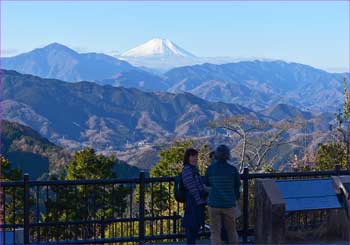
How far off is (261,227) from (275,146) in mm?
31006

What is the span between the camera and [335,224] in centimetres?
1051

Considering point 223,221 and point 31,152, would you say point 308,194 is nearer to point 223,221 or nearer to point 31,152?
point 223,221

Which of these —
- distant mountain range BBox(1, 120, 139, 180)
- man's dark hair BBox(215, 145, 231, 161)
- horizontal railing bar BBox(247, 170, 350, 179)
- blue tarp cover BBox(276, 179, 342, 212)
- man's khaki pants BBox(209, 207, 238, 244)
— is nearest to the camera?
man's dark hair BBox(215, 145, 231, 161)

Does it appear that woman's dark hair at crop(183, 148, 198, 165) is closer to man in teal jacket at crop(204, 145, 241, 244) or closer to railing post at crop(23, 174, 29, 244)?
man in teal jacket at crop(204, 145, 241, 244)

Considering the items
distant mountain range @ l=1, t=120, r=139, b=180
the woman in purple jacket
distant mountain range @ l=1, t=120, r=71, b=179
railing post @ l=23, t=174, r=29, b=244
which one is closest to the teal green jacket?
the woman in purple jacket

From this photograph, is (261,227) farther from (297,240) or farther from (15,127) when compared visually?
(15,127)

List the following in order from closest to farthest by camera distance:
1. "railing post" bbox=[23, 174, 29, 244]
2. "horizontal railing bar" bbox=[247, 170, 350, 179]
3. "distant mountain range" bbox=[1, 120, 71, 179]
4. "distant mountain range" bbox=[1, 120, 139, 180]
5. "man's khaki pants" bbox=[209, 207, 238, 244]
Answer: "man's khaki pants" bbox=[209, 207, 238, 244]
"railing post" bbox=[23, 174, 29, 244]
"horizontal railing bar" bbox=[247, 170, 350, 179]
"distant mountain range" bbox=[1, 120, 139, 180]
"distant mountain range" bbox=[1, 120, 71, 179]

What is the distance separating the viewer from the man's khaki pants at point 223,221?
338 inches

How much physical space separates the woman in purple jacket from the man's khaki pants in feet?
0.77

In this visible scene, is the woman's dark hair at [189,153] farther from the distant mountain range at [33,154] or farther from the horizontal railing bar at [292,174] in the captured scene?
the distant mountain range at [33,154]

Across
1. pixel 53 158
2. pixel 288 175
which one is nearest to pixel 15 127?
pixel 53 158

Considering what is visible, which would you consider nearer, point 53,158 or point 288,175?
point 288,175

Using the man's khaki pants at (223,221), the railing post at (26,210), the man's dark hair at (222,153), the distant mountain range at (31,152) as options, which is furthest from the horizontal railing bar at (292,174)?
the distant mountain range at (31,152)

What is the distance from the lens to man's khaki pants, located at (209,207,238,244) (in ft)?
28.2
